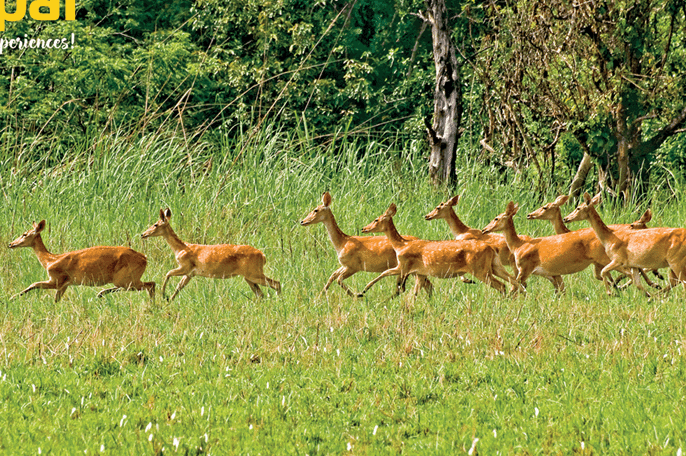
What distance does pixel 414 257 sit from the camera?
7.95 metres

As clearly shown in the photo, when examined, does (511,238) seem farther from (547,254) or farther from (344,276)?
(344,276)

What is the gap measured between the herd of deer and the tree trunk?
572 cm

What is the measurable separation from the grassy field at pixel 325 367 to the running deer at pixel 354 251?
0.29 meters

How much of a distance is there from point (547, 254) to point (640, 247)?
83cm

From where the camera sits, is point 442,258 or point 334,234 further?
point 334,234

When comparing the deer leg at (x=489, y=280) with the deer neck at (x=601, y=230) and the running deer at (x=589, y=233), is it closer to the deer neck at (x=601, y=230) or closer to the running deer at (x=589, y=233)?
the running deer at (x=589, y=233)

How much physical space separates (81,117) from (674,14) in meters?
11.8

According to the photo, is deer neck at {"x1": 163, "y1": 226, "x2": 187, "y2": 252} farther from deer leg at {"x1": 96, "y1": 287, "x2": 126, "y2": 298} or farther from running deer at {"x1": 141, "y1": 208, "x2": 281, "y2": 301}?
deer leg at {"x1": 96, "y1": 287, "x2": 126, "y2": 298}

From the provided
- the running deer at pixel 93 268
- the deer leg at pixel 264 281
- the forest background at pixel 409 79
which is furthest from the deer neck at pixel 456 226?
the forest background at pixel 409 79

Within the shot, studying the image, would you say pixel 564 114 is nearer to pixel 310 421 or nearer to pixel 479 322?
pixel 479 322

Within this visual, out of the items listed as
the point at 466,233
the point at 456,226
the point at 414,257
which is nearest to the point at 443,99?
the point at 456,226

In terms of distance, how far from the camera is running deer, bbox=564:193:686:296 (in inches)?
307

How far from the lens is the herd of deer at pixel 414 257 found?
7.75m

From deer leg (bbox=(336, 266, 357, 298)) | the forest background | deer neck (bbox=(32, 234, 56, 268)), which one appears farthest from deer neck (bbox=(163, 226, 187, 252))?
the forest background
